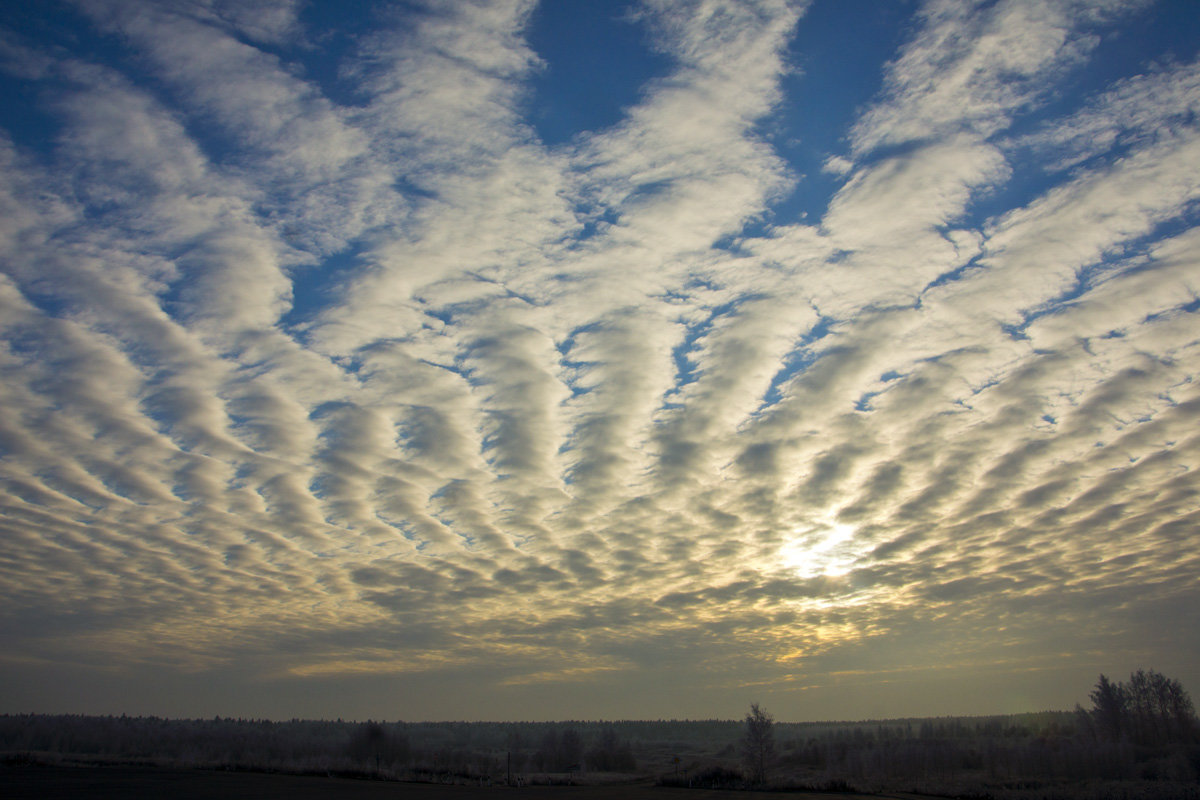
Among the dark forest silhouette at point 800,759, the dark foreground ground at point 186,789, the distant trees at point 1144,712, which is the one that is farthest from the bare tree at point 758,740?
the distant trees at point 1144,712

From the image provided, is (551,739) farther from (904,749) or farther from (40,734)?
(40,734)

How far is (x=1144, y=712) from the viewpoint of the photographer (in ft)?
354

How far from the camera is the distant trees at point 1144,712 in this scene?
331 ft

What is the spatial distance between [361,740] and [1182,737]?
11545cm

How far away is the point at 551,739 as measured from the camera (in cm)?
Result: 11781

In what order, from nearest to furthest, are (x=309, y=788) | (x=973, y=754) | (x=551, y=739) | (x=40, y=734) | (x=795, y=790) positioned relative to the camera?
1. (x=309, y=788)
2. (x=795, y=790)
3. (x=973, y=754)
4. (x=40, y=734)
5. (x=551, y=739)

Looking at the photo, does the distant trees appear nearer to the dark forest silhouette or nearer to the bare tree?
the dark forest silhouette

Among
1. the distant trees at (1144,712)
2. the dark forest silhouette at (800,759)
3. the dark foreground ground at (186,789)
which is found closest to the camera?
the dark foreground ground at (186,789)

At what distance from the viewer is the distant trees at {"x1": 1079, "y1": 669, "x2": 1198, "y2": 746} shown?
10088 cm

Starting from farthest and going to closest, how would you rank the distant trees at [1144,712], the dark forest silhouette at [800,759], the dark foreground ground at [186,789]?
the distant trees at [1144,712], the dark forest silhouette at [800,759], the dark foreground ground at [186,789]

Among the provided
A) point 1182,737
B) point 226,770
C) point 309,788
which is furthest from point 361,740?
point 1182,737

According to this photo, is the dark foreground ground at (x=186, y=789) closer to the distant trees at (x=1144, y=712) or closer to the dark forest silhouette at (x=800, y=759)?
the dark forest silhouette at (x=800, y=759)

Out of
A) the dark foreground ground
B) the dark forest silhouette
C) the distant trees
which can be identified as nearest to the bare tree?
the dark forest silhouette

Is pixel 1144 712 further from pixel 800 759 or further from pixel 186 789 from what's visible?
pixel 186 789
